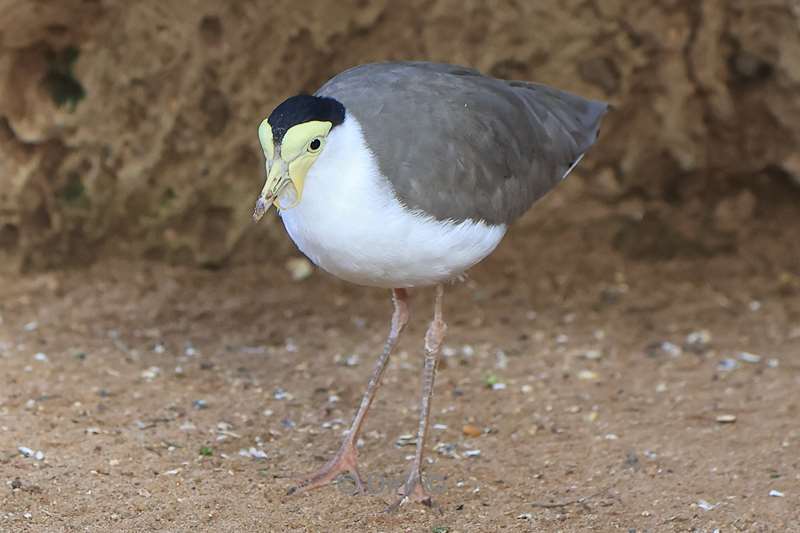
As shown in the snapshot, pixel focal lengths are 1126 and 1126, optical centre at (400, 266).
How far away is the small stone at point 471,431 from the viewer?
5.10 metres

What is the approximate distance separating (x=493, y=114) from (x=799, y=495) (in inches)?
76.9

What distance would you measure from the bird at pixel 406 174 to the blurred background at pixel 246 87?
143cm

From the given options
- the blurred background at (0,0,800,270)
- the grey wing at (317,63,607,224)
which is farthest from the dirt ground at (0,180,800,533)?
the grey wing at (317,63,607,224)

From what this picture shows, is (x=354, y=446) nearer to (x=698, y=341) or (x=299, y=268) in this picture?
(x=299, y=268)

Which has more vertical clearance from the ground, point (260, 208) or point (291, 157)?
point (291, 157)

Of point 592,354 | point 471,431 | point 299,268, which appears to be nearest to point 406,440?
point 471,431

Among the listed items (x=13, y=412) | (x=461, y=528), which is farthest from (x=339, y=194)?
(x=13, y=412)

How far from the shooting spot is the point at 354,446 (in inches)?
183

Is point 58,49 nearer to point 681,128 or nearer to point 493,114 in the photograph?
point 493,114

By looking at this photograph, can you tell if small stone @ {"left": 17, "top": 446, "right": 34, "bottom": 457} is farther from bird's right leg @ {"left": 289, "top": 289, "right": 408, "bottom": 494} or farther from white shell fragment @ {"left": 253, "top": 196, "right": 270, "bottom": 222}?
white shell fragment @ {"left": 253, "top": 196, "right": 270, "bottom": 222}

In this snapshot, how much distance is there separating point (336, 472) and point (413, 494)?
1.17 feet

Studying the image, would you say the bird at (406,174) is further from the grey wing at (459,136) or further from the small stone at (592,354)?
the small stone at (592,354)

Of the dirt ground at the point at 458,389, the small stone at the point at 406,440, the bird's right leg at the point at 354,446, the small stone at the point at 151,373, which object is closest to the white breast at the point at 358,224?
the bird's right leg at the point at 354,446

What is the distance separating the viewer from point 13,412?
4.85 meters
